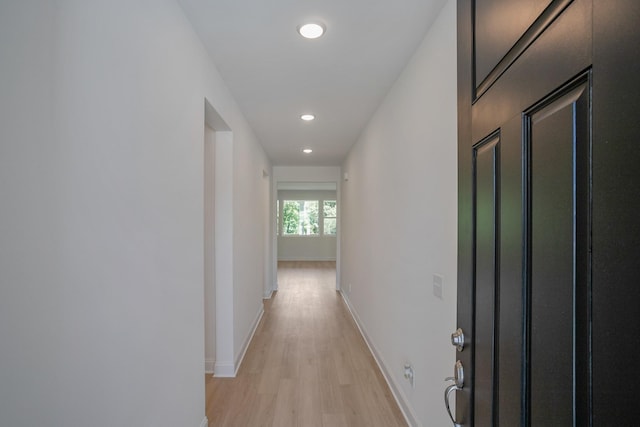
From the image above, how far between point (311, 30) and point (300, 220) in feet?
32.4

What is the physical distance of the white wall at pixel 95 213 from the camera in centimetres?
73

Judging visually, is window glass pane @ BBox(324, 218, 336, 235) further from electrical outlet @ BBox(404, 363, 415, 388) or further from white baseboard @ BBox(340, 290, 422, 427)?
electrical outlet @ BBox(404, 363, 415, 388)

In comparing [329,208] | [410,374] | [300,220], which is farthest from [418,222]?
[300,220]

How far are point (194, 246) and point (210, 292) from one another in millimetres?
1126

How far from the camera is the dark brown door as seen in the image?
417 millimetres

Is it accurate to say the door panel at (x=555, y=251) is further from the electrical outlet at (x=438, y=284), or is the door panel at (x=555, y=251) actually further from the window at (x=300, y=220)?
the window at (x=300, y=220)

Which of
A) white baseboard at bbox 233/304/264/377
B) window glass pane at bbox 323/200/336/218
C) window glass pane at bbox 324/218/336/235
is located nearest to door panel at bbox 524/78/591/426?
white baseboard at bbox 233/304/264/377

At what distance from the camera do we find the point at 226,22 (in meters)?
1.77

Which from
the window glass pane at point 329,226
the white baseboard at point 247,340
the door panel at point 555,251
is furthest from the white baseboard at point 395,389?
the window glass pane at point 329,226

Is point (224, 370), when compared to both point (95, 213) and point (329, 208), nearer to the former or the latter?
point (95, 213)

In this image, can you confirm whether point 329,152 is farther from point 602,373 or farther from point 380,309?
point 602,373

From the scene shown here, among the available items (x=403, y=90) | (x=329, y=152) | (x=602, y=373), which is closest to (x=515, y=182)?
(x=602, y=373)

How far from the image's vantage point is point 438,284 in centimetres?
173

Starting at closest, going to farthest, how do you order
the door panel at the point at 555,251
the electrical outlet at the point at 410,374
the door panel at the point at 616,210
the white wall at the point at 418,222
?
the door panel at the point at 616,210
the door panel at the point at 555,251
the white wall at the point at 418,222
the electrical outlet at the point at 410,374
